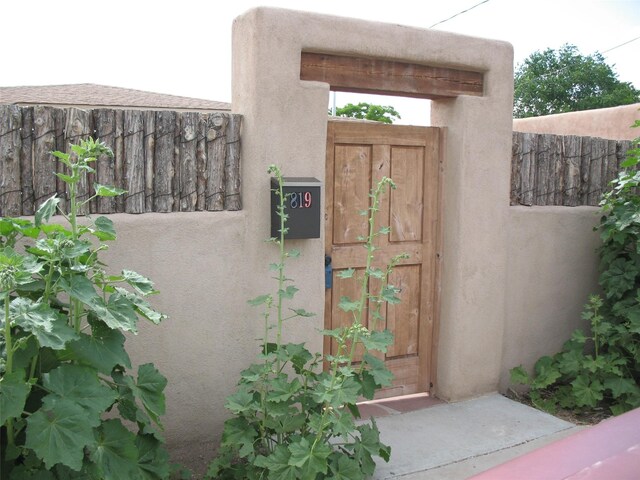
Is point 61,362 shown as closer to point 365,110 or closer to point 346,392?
point 346,392

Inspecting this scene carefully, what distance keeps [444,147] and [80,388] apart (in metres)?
3.43

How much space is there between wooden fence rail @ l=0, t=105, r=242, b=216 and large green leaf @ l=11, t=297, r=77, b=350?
3.67 feet

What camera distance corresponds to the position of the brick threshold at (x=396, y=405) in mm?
4961

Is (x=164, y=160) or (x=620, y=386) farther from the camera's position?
(x=620, y=386)

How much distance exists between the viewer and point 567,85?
110 ft

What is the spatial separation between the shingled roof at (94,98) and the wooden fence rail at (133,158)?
5.05 metres

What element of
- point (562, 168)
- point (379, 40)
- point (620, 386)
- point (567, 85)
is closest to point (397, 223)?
point (379, 40)

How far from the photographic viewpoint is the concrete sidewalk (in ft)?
13.6

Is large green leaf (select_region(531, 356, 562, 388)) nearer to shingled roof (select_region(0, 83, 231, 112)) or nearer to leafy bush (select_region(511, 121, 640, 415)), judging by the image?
leafy bush (select_region(511, 121, 640, 415))

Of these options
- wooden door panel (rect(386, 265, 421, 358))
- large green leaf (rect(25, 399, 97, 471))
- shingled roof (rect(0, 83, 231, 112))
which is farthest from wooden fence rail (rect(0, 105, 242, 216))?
shingled roof (rect(0, 83, 231, 112))

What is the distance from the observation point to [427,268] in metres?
5.30

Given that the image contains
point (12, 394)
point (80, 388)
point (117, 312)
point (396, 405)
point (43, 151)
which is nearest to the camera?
point (12, 394)

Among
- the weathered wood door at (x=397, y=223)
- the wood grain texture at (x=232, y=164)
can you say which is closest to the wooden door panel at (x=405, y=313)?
the weathered wood door at (x=397, y=223)

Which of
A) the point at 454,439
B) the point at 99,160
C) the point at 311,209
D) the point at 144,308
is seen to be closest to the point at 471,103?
the point at 311,209
